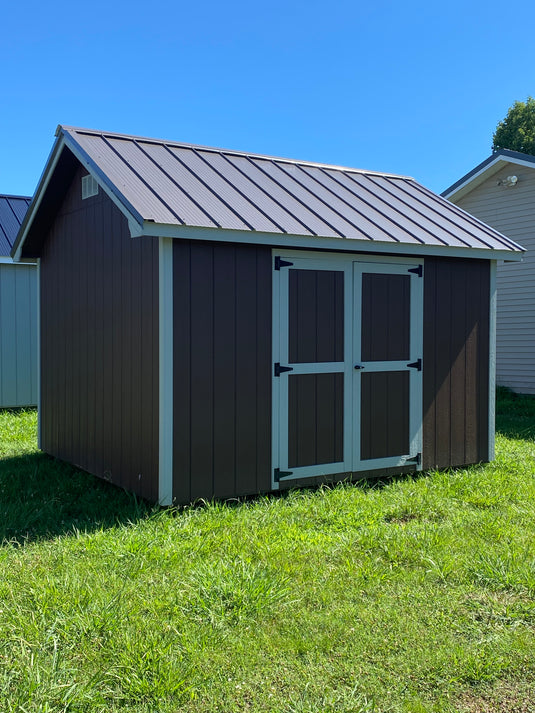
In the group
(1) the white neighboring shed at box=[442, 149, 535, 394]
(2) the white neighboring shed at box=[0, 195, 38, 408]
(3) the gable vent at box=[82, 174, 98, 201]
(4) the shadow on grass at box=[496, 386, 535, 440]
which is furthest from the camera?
(1) the white neighboring shed at box=[442, 149, 535, 394]

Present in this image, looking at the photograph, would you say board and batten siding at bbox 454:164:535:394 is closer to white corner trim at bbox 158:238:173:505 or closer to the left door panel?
the left door panel

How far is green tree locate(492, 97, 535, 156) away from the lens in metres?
27.9

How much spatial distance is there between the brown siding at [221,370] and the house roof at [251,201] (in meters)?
0.26

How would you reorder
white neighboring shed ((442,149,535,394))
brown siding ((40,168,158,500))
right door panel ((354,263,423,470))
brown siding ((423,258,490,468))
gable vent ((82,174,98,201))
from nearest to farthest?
brown siding ((40,168,158,500)) < right door panel ((354,263,423,470)) < gable vent ((82,174,98,201)) < brown siding ((423,258,490,468)) < white neighboring shed ((442,149,535,394))

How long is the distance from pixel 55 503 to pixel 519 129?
88.8 ft

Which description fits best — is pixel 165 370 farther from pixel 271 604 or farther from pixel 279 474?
pixel 271 604

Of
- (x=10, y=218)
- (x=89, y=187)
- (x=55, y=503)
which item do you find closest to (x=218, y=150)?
(x=89, y=187)

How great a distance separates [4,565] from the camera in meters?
4.26

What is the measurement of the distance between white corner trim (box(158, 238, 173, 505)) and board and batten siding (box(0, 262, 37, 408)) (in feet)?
21.1

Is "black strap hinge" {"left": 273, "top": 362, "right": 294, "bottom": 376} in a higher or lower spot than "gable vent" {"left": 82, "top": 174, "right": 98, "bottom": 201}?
lower

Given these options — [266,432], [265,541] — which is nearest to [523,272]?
[266,432]

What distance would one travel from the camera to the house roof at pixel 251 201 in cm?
544

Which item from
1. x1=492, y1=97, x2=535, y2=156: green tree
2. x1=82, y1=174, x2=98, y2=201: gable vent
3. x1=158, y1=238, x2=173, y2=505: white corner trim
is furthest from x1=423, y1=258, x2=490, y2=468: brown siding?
x1=492, y1=97, x2=535, y2=156: green tree

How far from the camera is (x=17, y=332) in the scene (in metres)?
11.2
